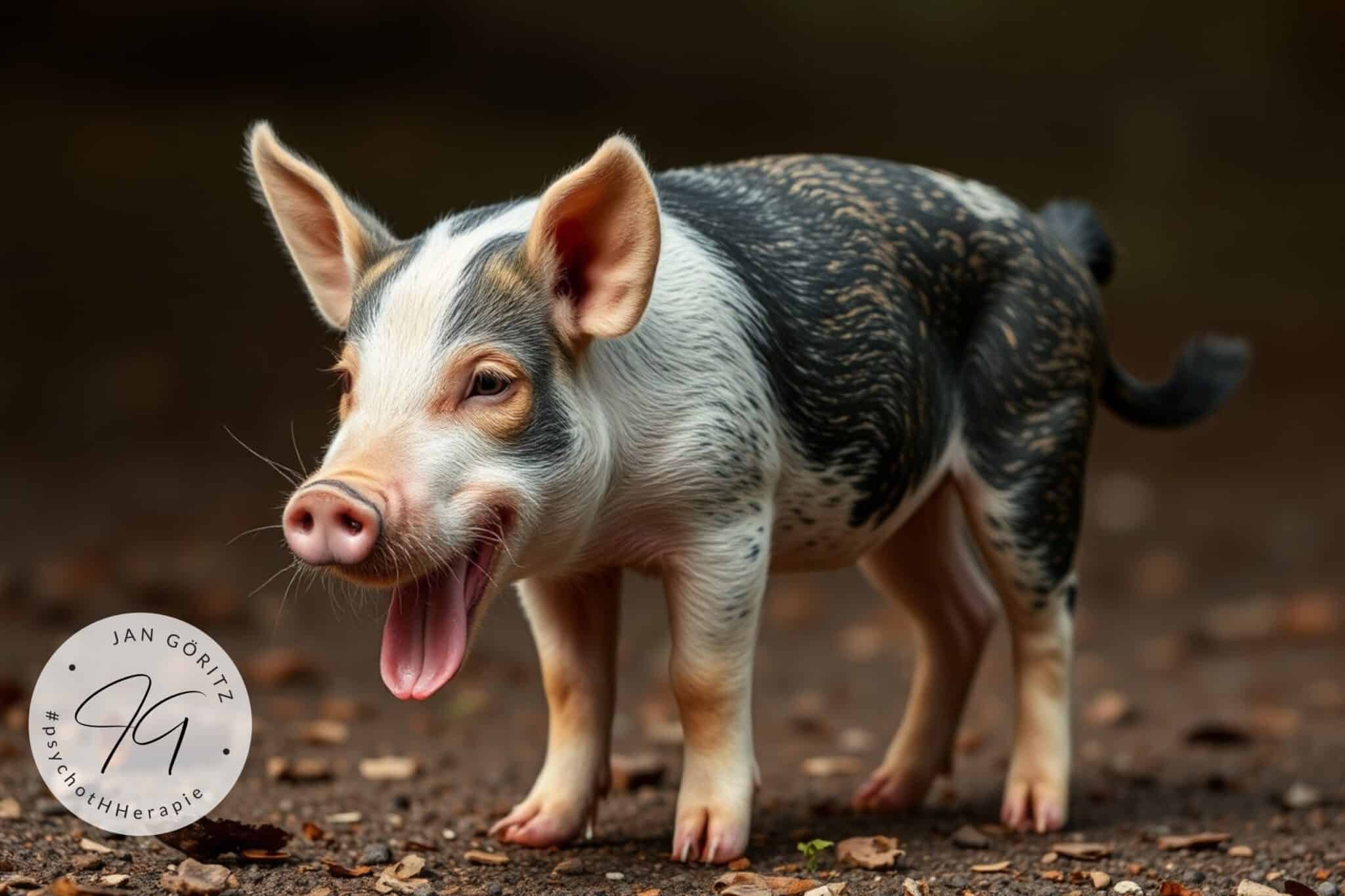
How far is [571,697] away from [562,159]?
27.7 ft

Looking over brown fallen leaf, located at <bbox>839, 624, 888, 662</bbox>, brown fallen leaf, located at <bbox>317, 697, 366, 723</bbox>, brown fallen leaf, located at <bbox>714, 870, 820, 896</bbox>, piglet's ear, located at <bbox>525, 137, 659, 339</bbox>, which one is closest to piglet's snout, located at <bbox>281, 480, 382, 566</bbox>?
piglet's ear, located at <bbox>525, 137, 659, 339</bbox>

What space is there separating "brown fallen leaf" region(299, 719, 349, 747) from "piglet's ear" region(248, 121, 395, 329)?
194 centimetres

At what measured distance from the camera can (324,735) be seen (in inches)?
220

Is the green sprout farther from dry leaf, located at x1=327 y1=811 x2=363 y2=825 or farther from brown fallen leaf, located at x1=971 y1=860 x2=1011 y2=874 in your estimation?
dry leaf, located at x1=327 y1=811 x2=363 y2=825

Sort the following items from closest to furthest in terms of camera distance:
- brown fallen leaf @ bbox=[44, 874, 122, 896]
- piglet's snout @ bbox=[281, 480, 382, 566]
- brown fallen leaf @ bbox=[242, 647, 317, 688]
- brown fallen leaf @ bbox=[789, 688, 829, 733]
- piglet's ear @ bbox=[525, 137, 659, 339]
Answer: piglet's snout @ bbox=[281, 480, 382, 566], brown fallen leaf @ bbox=[44, 874, 122, 896], piglet's ear @ bbox=[525, 137, 659, 339], brown fallen leaf @ bbox=[789, 688, 829, 733], brown fallen leaf @ bbox=[242, 647, 317, 688]

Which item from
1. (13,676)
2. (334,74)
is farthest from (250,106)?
(13,676)

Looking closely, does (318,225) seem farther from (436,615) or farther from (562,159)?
(562,159)

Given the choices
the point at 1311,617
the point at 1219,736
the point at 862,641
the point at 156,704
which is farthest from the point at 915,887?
the point at 1311,617

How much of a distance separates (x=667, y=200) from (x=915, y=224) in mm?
688

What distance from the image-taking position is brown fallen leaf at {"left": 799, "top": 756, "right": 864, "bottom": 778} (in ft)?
18.0

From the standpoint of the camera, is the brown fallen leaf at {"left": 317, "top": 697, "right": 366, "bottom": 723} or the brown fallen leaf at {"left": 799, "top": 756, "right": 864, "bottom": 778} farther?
the brown fallen leaf at {"left": 317, "top": 697, "right": 366, "bottom": 723}

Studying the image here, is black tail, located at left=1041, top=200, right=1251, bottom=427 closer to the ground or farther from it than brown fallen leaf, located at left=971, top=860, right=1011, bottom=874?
farther from it

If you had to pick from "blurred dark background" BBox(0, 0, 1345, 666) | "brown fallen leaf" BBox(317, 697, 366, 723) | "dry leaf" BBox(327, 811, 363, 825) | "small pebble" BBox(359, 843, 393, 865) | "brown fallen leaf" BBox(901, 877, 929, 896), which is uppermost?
"blurred dark background" BBox(0, 0, 1345, 666)

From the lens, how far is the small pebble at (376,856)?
378 centimetres
